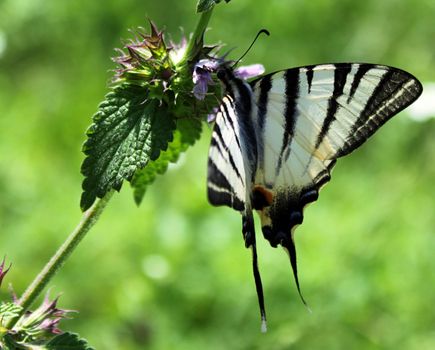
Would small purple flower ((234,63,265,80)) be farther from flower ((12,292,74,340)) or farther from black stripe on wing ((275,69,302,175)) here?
flower ((12,292,74,340))

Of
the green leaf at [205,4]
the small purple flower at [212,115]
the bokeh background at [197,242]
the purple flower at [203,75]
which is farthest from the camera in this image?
the bokeh background at [197,242]

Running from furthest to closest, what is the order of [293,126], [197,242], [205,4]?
[197,242] → [293,126] → [205,4]

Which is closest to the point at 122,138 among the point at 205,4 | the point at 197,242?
the point at 205,4

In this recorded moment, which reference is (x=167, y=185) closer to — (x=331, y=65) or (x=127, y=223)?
(x=127, y=223)

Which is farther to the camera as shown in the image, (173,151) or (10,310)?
(173,151)

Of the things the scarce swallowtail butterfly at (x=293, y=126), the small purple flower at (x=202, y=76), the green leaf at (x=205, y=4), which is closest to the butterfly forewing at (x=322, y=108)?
the scarce swallowtail butterfly at (x=293, y=126)

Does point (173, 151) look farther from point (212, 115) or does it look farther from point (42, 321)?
point (42, 321)

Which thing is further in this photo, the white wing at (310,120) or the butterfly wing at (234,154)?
the white wing at (310,120)

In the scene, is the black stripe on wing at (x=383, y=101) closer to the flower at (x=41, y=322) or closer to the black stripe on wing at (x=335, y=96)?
the black stripe on wing at (x=335, y=96)
